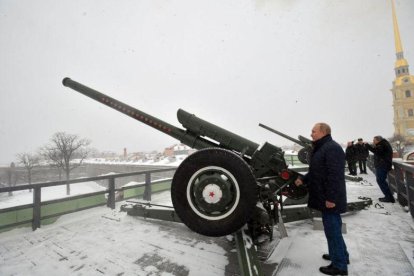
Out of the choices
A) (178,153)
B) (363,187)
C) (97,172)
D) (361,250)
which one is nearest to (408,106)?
(178,153)

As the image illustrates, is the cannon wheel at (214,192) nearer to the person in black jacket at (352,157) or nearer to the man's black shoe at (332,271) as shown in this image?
the man's black shoe at (332,271)

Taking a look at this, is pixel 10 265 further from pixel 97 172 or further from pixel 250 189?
pixel 97 172

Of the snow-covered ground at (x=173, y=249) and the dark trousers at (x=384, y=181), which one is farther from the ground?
the dark trousers at (x=384, y=181)

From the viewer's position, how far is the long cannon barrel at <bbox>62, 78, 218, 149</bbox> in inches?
→ 128

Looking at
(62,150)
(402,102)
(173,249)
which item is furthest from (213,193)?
(402,102)

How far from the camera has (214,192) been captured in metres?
2.24

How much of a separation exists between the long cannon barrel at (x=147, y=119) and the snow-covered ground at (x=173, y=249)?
1.49m

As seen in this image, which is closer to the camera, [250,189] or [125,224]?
[250,189]

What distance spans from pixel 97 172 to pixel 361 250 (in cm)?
6928

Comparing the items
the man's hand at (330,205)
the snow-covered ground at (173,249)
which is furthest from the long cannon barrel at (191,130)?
the snow-covered ground at (173,249)

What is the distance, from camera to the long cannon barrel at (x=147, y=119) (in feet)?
10.7

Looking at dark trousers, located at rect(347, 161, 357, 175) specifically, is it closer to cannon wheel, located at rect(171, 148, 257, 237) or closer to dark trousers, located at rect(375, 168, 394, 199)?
dark trousers, located at rect(375, 168, 394, 199)

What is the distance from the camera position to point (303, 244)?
3076 millimetres

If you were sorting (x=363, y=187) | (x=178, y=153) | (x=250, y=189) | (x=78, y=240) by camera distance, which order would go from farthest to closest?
(x=178, y=153), (x=363, y=187), (x=78, y=240), (x=250, y=189)
